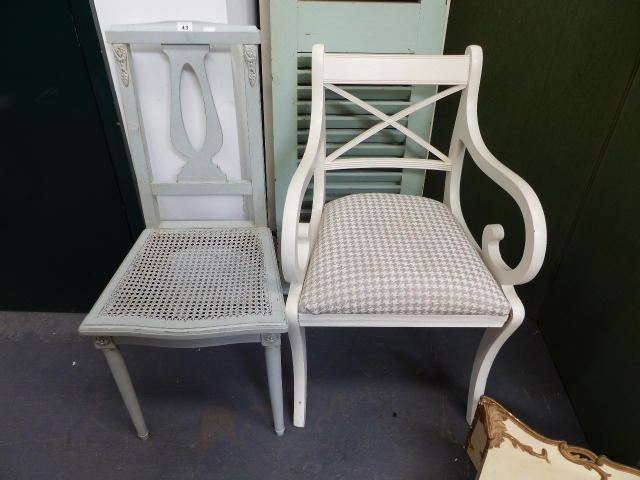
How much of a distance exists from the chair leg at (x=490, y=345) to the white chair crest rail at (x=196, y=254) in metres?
0.54

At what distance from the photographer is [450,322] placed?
0.99 m

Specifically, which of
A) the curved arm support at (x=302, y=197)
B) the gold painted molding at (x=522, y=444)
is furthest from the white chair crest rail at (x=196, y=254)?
the gold painted molding at (x=522, y=444)

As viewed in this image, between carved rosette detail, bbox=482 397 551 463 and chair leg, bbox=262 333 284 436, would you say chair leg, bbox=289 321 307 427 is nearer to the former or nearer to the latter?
chair leg, bbox=262 333 284 436

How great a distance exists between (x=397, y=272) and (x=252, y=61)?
626mm

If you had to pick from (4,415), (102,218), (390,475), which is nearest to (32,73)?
(102,218)

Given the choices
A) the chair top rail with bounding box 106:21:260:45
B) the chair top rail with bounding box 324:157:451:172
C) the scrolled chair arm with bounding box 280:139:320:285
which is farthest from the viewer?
the chair top rail with bounding box 324:157:451:172

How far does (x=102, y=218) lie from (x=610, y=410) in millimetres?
1616

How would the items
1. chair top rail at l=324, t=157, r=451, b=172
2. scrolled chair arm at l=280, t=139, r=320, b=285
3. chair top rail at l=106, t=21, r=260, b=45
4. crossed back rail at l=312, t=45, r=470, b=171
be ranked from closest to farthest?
scrolled chair arm at l=280, t=139, r=320, b=285 → chair top rail at l=106, t=21, r=260, b=45 → crossed back rail at l=312, t=45, r=470, b=171 → chair top rail at l=324, t=157, r=451, b=172

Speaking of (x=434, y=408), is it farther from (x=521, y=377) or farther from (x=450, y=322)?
(x=450, y=322)

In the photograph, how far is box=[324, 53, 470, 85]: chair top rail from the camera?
43.6 inches

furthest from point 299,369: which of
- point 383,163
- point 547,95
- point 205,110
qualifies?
point 547,95

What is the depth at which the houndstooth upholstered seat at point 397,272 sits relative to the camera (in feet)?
3.08

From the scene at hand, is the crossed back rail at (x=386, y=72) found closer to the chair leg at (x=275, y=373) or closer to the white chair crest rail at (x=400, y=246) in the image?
the white chair crest rail at (x=400, y=246)

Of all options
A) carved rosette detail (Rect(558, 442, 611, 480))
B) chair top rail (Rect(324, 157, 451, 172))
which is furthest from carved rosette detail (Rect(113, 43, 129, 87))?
carved rosette detail (Rect(558, 442, 611, 480))
